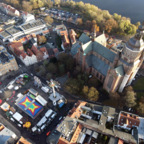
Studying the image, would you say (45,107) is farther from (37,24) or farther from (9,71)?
(37,24)

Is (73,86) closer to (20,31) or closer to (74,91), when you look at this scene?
(74,91)

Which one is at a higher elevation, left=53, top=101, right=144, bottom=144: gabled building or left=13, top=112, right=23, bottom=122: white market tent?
left=53, top=101, right=144, bottom=144: gabled building

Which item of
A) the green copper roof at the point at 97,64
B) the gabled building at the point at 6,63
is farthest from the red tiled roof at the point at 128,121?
the gabled building at the point at 6,63

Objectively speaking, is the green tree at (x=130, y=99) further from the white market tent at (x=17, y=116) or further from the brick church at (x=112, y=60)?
the white market tent at (x=17, y=116)

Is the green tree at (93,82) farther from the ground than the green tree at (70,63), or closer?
closer

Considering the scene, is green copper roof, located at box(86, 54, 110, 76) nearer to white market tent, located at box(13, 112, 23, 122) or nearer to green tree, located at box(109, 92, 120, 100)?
green tree, located at box(109, 92, 120, 100)

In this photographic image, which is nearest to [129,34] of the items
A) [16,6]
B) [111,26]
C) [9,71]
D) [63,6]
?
[111,26]

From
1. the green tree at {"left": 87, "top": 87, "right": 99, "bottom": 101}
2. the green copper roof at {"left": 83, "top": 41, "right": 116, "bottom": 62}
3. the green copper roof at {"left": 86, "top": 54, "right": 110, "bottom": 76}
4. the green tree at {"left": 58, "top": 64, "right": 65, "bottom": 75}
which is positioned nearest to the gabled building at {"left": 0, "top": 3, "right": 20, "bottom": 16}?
the green tree at {"left": 58, "top": 64, "right": 65, "bottom": 75}
